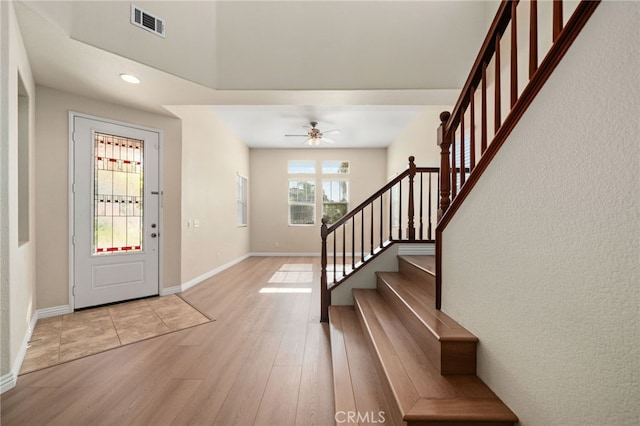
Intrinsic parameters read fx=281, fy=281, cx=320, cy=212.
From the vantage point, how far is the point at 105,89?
3.31 m

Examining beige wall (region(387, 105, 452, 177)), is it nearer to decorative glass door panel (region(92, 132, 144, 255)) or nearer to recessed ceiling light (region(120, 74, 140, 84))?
recessed ceiling light (region(120, 74, 140, 84))

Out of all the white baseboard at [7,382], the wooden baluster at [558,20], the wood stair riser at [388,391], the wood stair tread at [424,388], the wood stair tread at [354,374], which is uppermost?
the wooden baluster at [558,20]

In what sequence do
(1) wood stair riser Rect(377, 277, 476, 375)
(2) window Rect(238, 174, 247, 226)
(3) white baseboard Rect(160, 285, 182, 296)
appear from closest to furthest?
(1) wood stair riser Rect(377, 277, 476, 375)
(3) white baseboard Rect(160, 285, 182, 296)
(2) window Rect(238, 174, 247, 226)

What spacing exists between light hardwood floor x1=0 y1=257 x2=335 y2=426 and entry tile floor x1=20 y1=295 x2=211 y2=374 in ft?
0.55

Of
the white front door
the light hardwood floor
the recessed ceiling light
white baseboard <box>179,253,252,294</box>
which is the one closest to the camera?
the light hardwood floor

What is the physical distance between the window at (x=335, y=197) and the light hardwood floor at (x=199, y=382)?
5.27m

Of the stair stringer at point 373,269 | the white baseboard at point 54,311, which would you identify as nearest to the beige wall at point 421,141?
the stair stringer at point 373,269

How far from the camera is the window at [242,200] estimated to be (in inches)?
289

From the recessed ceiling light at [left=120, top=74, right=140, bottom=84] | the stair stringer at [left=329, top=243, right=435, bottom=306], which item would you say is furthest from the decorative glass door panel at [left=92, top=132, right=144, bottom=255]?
the stair stringer at [left=329, top=243, right=435, bottom=306]

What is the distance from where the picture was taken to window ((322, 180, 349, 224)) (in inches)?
324

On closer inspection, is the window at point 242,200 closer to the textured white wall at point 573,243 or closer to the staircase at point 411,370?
the staircase at point 411,370

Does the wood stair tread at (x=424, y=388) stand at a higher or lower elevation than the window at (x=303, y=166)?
lower

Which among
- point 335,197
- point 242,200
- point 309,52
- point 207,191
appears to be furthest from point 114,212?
point 335,197

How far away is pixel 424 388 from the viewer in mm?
1413
